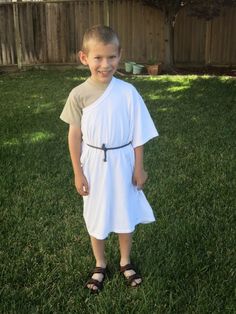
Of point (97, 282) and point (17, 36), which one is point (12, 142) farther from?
point (17, 36)

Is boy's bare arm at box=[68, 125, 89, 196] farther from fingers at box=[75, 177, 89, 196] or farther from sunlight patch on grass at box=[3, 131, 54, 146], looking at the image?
sunlight patch on grass at box=[3, 131, 54, 146]

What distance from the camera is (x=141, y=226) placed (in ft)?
12.3

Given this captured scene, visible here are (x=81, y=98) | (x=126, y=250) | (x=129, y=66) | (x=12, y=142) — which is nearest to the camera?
(x=81, y=98)

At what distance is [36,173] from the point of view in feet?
15.9

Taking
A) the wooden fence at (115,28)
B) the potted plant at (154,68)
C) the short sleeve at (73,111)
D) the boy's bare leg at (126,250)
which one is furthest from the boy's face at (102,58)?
the wooden fence at (115,28)

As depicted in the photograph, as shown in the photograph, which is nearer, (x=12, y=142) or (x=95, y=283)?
(x=95, y=283)

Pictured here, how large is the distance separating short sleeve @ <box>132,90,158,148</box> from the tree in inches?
336

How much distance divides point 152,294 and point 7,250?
1143mm

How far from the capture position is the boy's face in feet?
8.56

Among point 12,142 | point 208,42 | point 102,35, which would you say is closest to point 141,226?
point 102,35

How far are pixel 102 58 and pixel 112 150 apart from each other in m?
0.53

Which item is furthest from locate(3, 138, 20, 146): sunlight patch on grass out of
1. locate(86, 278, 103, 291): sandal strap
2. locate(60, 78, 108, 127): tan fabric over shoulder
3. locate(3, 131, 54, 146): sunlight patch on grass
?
locate(60, 78, 108, 127): tan fabric over shoulder

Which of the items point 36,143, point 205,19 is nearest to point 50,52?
point 205,19

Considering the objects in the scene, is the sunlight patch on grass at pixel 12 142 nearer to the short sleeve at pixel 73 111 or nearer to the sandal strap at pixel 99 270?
the sandal strap at pixel 99 270
